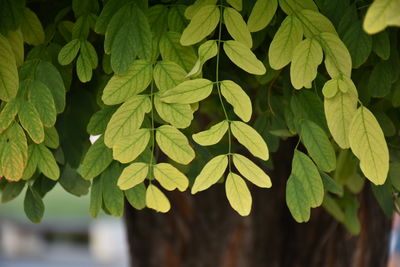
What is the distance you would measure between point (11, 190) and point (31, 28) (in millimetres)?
263

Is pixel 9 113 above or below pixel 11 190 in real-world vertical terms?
above

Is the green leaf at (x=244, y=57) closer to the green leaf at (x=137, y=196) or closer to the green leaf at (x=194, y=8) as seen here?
the green leaf at (x=194, y=8)

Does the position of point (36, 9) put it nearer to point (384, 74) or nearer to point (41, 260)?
point (384, 74)

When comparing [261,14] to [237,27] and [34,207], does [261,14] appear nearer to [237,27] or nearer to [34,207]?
[237,27]

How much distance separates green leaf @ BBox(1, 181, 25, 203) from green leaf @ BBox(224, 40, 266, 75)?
42 centimetres

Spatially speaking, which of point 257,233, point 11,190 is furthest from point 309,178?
point 257,233

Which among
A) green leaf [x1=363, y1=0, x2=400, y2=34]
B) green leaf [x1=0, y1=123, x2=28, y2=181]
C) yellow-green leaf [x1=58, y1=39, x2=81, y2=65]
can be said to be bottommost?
green leaf [x1=0, y1=123, x2=28, y2=181]

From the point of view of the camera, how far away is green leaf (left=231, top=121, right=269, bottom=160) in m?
0.62

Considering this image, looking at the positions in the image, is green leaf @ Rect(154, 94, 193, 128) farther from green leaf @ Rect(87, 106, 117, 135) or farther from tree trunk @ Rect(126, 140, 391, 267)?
tree trunk @ Rect(126, 140, 391, 267)

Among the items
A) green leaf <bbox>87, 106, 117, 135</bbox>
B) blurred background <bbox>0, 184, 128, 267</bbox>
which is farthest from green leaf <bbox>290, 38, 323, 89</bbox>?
blurred background <bbox>0, 184, 128, 267</bbox>

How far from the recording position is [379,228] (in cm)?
139

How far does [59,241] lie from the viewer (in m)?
8.05

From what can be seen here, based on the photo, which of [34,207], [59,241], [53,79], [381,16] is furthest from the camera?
[59,241]

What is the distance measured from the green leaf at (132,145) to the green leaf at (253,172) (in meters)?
0.09
